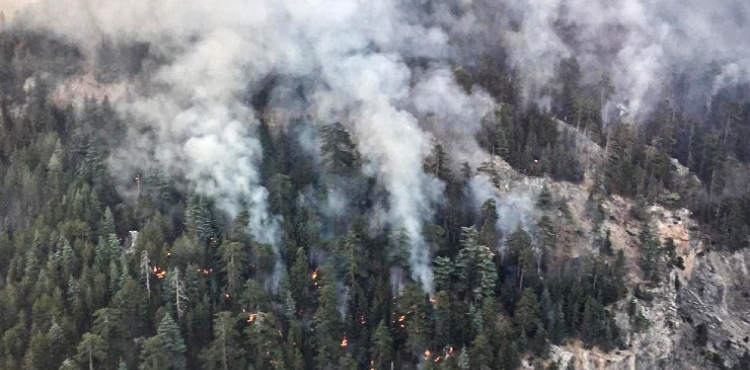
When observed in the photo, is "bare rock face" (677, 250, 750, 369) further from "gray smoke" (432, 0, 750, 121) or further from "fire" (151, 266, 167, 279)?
"fire" (151, 266, 167, 279)

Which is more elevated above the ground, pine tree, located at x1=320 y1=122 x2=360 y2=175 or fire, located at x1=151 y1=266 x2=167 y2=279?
pine tree, located at x1=320 y1=122 x2=360 y2=175

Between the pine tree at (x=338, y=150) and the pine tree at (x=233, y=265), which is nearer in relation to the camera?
the pine tree at (x=233, y=265)

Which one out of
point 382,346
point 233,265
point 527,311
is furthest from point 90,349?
point 527,311

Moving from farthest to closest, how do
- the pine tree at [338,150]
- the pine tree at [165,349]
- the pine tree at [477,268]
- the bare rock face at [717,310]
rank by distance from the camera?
1. the pine tree at [338,150]
2. the bare rock face at [717,310]
3. the pine tree at [477,268]
4. the pine tree at [165,349]

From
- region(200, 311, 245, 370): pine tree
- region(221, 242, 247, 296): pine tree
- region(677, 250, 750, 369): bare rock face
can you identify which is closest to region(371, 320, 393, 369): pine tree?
region(200, 311, 245, 370): pine tree

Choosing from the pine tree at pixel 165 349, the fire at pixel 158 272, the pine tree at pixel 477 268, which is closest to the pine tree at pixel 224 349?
the pine tree at pixel 165 349

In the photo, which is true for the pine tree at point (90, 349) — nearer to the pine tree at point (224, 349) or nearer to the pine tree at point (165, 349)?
the pine tree at point (165, 349)

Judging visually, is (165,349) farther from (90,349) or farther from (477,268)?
(477,268)

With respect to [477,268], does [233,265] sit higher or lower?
lower

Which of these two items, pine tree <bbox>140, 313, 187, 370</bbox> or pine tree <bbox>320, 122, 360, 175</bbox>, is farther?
pine tree <bbox>320, 122, 360, 175</bbox>
